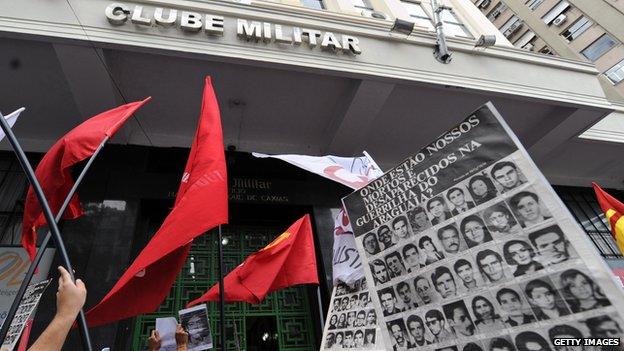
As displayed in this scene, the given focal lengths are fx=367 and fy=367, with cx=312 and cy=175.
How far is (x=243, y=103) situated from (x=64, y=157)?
3650 millimetres

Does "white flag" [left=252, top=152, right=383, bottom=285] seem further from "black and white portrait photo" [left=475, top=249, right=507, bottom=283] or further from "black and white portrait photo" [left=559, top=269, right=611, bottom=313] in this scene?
"black and white portrait photo" [left=559, top=269, right=611, bottom=313]

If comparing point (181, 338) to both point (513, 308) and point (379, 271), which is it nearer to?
point (379, 271)

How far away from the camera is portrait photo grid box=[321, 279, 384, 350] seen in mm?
3457

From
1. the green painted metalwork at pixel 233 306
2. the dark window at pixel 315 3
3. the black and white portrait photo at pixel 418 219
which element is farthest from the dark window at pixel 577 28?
the black and white portrait photo at pixel 418 219

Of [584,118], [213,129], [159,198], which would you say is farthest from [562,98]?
[159,198]

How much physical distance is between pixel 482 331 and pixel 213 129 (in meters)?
2.77

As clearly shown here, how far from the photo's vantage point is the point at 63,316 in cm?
179

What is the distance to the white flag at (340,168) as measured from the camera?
4.20 metres

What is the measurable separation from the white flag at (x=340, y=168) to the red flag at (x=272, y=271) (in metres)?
0.96

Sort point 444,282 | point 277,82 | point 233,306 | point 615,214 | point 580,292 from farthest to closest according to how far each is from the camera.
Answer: point 277,82, point 233,306, point 615,214, point 444,282, point 580,292

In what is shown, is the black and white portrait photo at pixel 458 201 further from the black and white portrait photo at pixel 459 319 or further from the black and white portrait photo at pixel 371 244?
the black and white portrait photo at pixel 371 244

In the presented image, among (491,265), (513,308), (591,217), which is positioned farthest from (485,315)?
(591,217)

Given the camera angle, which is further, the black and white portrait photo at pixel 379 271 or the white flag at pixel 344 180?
the white flag at pixel 344 180

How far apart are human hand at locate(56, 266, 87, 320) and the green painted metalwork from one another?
4.36 meters
